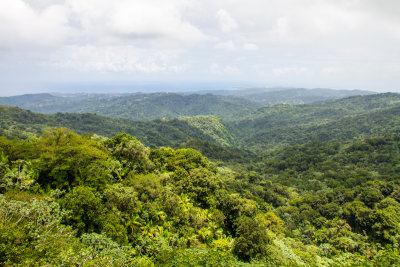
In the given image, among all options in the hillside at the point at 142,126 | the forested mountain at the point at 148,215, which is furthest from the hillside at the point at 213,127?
the forested mountain at the point at 148,215

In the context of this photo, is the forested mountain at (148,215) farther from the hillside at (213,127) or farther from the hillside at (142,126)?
the hillside at (142,126)

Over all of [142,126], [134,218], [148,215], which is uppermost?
[134,218]

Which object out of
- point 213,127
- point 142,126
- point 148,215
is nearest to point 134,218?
point 148,215

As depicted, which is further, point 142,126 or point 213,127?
point 213,127

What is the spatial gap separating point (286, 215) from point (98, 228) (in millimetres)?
36088

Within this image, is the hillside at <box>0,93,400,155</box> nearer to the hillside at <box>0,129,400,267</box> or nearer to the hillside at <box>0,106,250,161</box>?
the hillside at <box>0,106,250,161</box>

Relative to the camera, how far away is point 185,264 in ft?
35.7

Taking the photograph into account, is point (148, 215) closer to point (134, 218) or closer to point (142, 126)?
point (134, 218)

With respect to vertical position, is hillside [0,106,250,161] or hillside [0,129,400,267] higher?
hillside [0,129,400,267]

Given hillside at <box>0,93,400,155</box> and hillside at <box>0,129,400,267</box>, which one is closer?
hillside at <box>0,129,400,267</box>

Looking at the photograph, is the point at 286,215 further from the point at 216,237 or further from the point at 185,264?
the point at 185,264

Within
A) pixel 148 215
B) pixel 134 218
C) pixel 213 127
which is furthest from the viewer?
pixel 213 127

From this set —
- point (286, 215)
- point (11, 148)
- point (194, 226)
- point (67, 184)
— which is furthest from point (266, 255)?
point (286, 215)

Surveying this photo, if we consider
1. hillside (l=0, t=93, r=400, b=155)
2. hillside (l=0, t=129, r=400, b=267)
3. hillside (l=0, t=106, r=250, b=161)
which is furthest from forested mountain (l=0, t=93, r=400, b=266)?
hillside (l=0, t=106, r=250, b=161)
